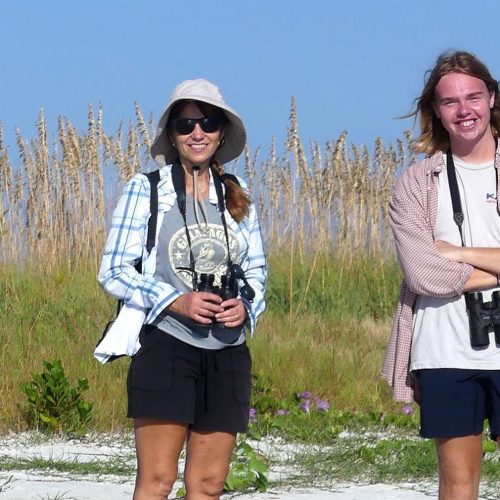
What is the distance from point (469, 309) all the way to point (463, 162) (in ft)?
1.61

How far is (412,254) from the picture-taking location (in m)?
3.64

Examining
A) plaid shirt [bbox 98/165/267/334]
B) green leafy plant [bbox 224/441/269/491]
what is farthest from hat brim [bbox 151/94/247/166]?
green leafy plant [bbox 224/441/269/491]

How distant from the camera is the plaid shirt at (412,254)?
3570 mm

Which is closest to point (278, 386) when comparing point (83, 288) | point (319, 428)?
point (319, 428)

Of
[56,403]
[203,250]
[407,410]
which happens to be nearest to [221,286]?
[203,250]

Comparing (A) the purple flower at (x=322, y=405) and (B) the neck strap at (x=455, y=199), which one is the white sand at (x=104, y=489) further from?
(B) the neck strap at (x=455, y=199)

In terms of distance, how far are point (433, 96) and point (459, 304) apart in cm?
72

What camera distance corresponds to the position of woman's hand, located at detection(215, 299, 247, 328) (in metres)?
3.54

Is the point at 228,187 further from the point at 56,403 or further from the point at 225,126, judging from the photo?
the point at 56,403

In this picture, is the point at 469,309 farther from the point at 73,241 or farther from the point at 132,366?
the point at 73,241

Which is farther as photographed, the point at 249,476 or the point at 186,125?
the point at 249,476

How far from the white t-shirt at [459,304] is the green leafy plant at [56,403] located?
11.6ft

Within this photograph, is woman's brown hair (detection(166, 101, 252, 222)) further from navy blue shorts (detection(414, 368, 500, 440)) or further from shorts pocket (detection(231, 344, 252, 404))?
navy blue shorts (detection(414, 368, 500, 440))

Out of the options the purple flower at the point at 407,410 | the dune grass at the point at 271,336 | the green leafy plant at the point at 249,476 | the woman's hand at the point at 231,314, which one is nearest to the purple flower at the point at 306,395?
the dune grass at the point at 271,336
